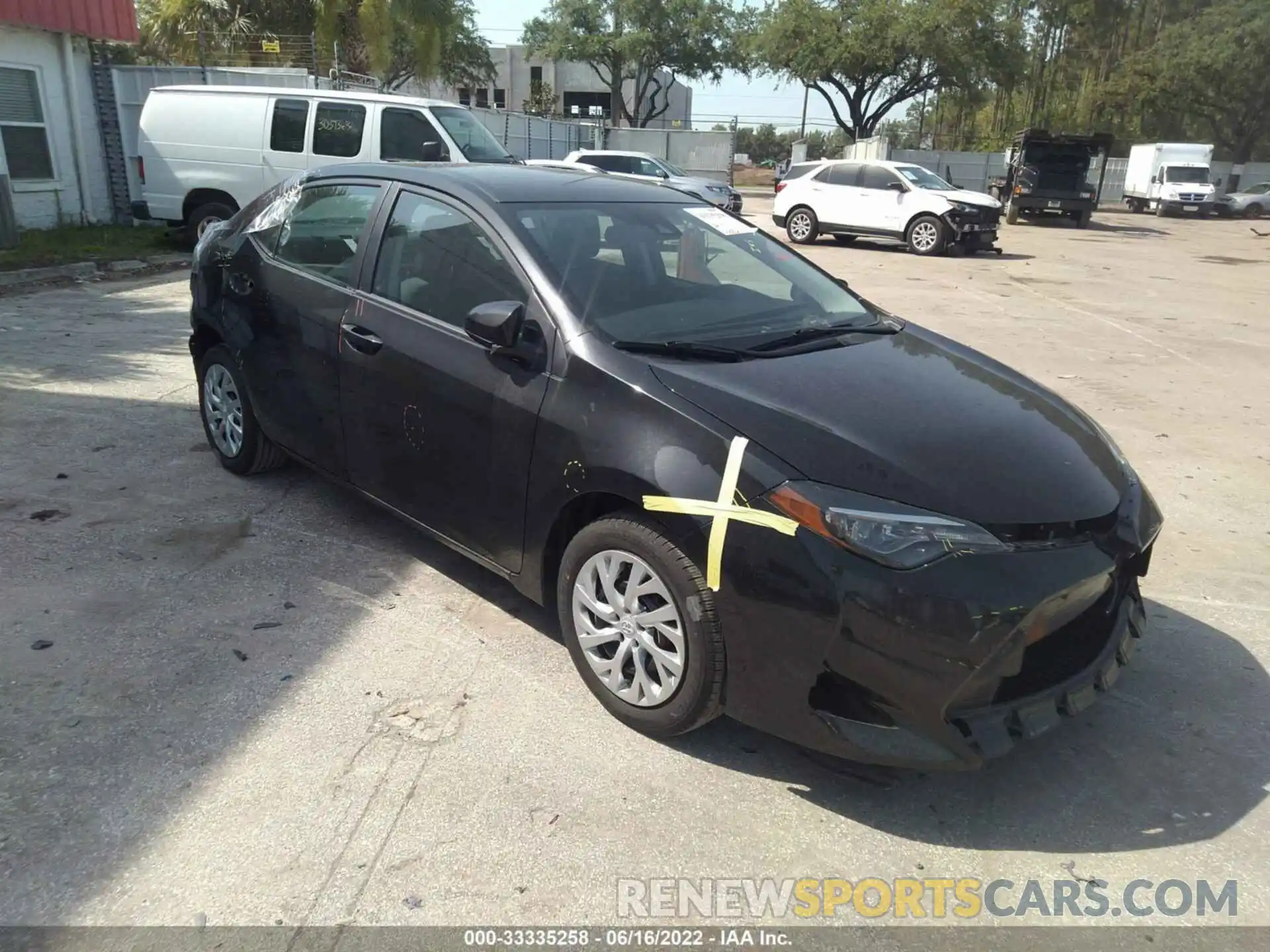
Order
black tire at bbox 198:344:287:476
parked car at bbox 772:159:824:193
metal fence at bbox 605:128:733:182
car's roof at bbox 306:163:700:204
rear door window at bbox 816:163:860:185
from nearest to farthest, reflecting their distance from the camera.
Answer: car's roof at bbox 306:163:700:204 < black tire at bbox 198:344:287:476 < rear door window at bbox 816:163:860:185 < parked car at bbox 772:159:824:193 < metal fence at bbox 605:128:733:182

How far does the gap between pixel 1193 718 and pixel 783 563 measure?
176 centimetres

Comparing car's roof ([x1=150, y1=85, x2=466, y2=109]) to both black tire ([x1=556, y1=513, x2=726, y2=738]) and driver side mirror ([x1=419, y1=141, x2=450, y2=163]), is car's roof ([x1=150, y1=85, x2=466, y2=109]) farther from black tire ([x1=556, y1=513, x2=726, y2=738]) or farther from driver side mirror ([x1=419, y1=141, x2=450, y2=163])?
black tire ([x1=556, y1=513, x2=726, y2=738])

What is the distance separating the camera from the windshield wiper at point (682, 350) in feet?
10.3

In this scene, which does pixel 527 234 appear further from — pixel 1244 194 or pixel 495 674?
pixel 1244 194

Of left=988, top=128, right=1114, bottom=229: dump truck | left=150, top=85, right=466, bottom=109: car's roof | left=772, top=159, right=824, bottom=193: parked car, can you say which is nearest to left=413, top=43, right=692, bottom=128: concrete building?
Result: left=988, top=128, right=1114, bottom=229: dump truck

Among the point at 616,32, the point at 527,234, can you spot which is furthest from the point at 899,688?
the point at 616,32

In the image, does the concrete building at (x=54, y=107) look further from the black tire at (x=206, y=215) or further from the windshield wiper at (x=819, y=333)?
the windshield wiper at (x=819, y=333)

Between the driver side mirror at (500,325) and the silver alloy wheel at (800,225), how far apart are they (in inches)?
709

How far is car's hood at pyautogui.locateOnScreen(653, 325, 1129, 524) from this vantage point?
8.75 ft

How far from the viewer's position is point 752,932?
232 cm

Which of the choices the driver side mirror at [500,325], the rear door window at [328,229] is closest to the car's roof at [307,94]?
the rear door window at [328,229]

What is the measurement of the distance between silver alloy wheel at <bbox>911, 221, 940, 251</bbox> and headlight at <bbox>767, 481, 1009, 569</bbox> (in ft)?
57.6

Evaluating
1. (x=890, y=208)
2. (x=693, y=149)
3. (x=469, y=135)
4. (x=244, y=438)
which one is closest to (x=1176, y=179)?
(x=693, y=149)

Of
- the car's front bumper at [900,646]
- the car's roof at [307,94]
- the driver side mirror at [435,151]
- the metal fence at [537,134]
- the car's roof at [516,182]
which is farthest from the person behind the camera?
the metal fence at [537,134]
